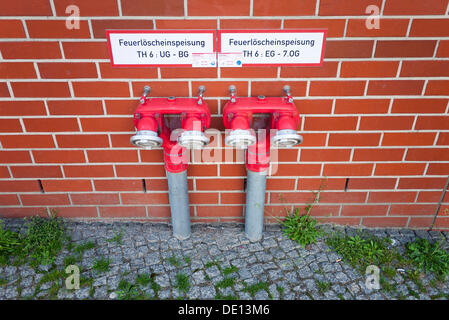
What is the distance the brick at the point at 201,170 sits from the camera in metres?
2.86

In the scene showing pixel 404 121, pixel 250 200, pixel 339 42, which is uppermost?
pixel 339 42

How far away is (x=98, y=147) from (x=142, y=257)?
2.94 ft

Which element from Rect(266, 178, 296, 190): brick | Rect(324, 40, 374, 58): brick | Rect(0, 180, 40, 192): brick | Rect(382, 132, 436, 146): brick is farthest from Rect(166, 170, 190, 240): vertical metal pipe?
Rect(382, 132, 436, 146): brick

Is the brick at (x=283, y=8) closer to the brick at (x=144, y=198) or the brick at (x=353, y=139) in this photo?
the brick at (x=353, y=139)

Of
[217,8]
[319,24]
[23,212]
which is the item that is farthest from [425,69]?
[23,212]

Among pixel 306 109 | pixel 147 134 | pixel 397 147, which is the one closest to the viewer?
pixel 147 134

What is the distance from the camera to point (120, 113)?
261 cm

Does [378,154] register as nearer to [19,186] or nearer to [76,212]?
[76,212]

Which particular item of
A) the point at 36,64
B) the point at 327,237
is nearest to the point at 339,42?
the point at 327,237

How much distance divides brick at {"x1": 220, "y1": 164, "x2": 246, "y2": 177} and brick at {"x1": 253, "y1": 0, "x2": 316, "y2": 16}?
1120 millimetres

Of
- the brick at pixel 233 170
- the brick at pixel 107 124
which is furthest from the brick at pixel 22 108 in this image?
the brick at pixel 233 170

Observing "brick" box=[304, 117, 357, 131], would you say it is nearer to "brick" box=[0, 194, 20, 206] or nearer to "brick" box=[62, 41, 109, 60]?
"brick" box=[62, 41, 109, 60]

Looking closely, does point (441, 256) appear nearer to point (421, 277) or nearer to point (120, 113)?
point (421, 277)

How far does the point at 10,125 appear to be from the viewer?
2.68 metres
